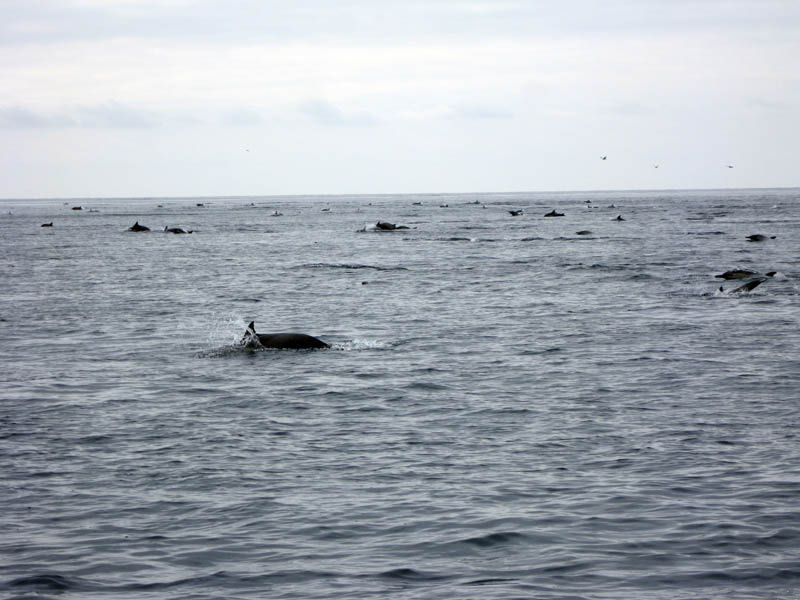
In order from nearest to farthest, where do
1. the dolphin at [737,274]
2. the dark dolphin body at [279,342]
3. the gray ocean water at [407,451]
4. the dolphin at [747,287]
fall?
the gray ocean water at [407,451]
the dark dolphin body at [279,342]
the dolphin at [747,287]
the dolphin at [737,274]

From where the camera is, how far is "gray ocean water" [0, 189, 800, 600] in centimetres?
932

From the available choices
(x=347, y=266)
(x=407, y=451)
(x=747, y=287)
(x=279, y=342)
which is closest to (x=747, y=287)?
(x=747, y=287)

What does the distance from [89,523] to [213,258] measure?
4500cm

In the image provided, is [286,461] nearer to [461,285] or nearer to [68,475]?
[68,475]

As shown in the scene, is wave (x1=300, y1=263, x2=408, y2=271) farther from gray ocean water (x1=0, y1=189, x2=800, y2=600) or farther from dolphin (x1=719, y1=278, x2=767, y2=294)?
dolphin (x1=719, y1=278, x2=767, y2=294)

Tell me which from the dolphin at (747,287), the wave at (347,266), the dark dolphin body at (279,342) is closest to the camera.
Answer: the dark dolphin body at (279,342)

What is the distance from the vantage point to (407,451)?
43.6 feet

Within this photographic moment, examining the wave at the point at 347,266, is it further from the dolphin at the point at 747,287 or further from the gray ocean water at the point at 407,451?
the dolphin at the point at 747,287

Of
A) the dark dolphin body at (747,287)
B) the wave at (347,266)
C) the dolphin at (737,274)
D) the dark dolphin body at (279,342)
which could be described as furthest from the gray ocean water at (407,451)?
the wave at (347,266)

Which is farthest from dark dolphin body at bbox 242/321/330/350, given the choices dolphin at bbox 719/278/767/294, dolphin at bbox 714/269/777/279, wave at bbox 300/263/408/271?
wave at bbox 300/263/408/271

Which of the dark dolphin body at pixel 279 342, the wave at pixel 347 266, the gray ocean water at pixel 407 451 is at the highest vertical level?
the wave at pixel 347 266

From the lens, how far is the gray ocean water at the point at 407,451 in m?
9.32

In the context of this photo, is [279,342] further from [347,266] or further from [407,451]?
[347,266]

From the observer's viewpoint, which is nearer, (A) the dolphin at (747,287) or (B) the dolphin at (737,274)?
(A) the dolphin at (747,287)
